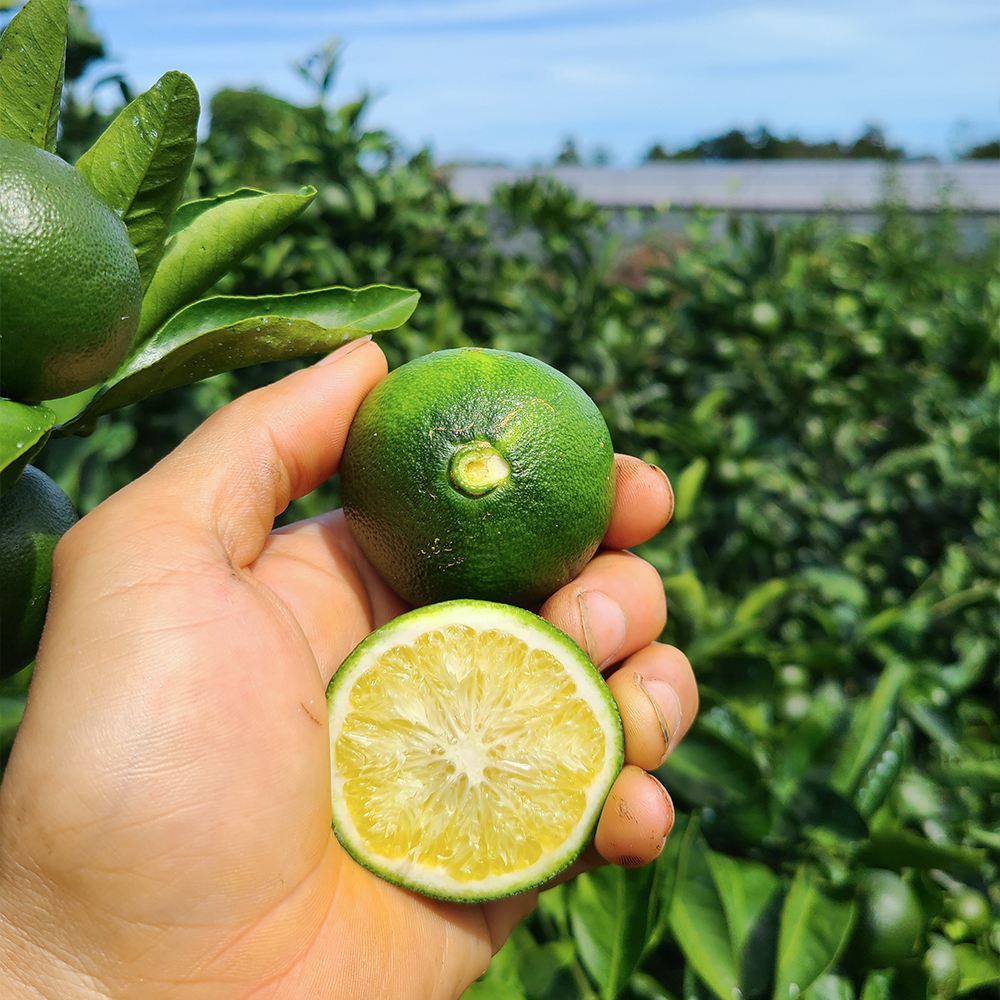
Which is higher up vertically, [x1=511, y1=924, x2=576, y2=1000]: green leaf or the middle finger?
the middle finger

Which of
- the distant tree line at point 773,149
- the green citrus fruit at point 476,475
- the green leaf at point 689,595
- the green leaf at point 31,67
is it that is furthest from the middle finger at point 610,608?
the distant tree line at point 773,149

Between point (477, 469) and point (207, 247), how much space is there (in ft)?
1.92

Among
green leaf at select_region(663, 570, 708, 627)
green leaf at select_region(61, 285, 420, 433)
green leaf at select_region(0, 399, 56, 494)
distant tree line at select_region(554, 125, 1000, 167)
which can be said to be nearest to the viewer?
green leaf at select_region(0, 399, 56, 494)

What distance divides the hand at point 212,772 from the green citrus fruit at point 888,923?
550mm

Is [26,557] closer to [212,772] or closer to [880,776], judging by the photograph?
[212,772]

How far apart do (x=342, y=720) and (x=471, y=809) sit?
0.30m

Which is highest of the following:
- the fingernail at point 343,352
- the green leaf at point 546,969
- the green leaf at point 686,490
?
the fingernail at point 343,352

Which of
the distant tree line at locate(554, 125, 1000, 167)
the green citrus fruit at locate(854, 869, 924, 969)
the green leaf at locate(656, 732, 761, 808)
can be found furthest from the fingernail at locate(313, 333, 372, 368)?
the distant tree line at locate(554, 125, 1000, 167)

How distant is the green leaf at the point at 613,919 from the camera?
1.67m

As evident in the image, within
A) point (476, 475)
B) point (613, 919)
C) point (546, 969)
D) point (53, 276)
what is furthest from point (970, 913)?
point (53, 276)

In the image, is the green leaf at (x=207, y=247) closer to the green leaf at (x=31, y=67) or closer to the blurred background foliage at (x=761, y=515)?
the green leaf at (x=31, y=67)

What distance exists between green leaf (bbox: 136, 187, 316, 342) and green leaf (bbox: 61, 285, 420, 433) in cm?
5

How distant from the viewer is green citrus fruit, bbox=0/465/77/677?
4.15 ft

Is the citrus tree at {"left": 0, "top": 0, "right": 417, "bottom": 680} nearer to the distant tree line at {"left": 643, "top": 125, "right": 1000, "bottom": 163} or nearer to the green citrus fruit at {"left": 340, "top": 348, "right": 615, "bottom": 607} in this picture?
the green citrus fruit at {"left": 340, "top": 348, "right": 615, "bottom": 607}
